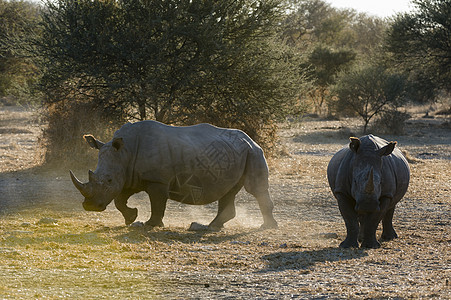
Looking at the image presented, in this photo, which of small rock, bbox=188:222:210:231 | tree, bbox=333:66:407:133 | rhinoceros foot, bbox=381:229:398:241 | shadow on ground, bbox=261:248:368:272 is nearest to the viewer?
shadow on ground, bbox=261:248:368:272

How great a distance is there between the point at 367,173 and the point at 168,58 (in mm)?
9393

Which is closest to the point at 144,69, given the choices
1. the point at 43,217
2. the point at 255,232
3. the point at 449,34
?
the point at 43,217

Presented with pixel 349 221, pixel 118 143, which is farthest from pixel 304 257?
pixel 118 143

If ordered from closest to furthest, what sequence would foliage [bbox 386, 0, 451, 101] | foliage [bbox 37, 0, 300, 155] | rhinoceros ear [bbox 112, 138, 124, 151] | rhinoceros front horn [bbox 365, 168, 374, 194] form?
rhinoceros front horn [bbox 365, 168, 374, 194], rhinoceros ear [bbox 112, 138, 124, 151], foliage [bbox 37, 0, 300, 155], foliage [bbox 386, 0, 451, 101]

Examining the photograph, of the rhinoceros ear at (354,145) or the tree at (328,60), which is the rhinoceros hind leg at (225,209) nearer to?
the rhinoceros ear at (354,145)

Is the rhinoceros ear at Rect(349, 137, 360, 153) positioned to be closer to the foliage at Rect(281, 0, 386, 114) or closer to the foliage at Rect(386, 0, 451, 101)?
the foliage at Rect(386, 0, 451, 101)

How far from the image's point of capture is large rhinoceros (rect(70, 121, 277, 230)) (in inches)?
356

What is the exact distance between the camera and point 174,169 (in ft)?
30.6

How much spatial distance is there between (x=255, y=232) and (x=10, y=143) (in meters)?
15.0

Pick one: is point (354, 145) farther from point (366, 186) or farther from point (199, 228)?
point (199, 228)

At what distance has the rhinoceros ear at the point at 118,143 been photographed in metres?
9.04

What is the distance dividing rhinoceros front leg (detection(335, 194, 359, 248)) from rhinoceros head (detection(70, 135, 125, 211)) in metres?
2.90

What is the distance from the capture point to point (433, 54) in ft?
109

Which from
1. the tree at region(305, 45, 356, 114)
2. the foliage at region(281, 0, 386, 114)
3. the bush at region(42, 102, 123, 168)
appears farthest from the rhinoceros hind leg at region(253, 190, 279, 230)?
the tree at region(305, 45, 356, 114)
